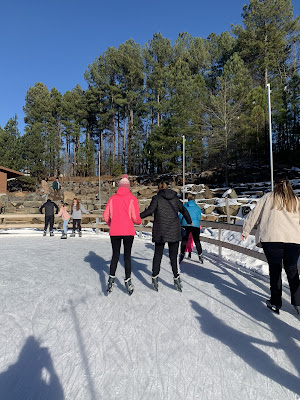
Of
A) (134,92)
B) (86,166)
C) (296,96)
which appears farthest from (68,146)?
(296,96)

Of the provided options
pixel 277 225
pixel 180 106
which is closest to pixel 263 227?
pixel 277 225

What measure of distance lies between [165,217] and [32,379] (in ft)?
8.76

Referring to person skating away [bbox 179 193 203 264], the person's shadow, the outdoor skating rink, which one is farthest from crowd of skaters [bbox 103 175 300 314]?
person skating away [bbox 179 193 203 264]

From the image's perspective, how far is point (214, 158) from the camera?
28.8 m

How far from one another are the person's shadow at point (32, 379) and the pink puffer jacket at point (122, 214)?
1855 millimetres

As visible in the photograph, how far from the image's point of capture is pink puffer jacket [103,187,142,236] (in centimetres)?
415

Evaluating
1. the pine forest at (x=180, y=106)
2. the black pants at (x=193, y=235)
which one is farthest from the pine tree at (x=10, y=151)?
the black pants at (x=193, y=235)

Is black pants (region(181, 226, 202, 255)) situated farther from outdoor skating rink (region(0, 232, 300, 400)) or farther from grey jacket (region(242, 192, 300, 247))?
grey jacket (region(242, 192, 300, 247))

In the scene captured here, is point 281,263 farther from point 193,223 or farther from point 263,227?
point 193,223

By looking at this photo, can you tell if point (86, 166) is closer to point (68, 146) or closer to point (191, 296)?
point (68, 146)

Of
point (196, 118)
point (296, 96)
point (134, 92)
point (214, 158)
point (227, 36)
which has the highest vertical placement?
point (227, 36)

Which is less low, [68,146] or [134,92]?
[134,92]

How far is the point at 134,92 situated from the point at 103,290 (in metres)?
A: 41.0

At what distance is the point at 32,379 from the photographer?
223cm
